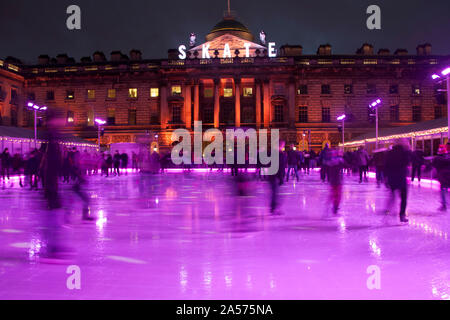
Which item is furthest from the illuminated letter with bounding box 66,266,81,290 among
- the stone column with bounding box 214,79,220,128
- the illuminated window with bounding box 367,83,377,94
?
the illuminated window with bounding box 367,83,377,94

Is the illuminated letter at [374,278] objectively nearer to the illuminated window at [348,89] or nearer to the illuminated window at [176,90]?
the illuminated window at [176,90]

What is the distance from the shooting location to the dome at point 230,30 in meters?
56.2

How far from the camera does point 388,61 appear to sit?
49.9 m

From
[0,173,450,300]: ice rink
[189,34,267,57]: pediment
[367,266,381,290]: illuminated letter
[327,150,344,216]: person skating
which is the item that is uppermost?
[189,34,267,57]: pediment

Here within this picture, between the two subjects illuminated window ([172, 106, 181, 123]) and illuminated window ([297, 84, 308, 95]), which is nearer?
illuminated window ([297, 84, 308, 95])

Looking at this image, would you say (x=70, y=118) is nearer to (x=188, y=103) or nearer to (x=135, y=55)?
(x=135, y=55)

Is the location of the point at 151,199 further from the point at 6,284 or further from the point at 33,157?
the point at 6,284

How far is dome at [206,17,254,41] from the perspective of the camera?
56.2 m

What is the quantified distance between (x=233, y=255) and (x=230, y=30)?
55476 millimetres

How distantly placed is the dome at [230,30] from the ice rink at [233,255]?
5134cm

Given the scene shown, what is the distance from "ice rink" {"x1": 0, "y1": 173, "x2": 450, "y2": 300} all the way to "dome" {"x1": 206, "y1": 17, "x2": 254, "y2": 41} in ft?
168

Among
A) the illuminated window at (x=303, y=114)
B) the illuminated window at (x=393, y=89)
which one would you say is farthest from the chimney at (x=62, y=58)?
the illuminated window at (x=393, y=89)

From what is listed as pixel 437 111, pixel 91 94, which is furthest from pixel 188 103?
pixel 437 111

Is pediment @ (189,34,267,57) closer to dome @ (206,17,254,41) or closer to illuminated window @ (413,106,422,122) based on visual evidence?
dome @ (206,17,254,41)
